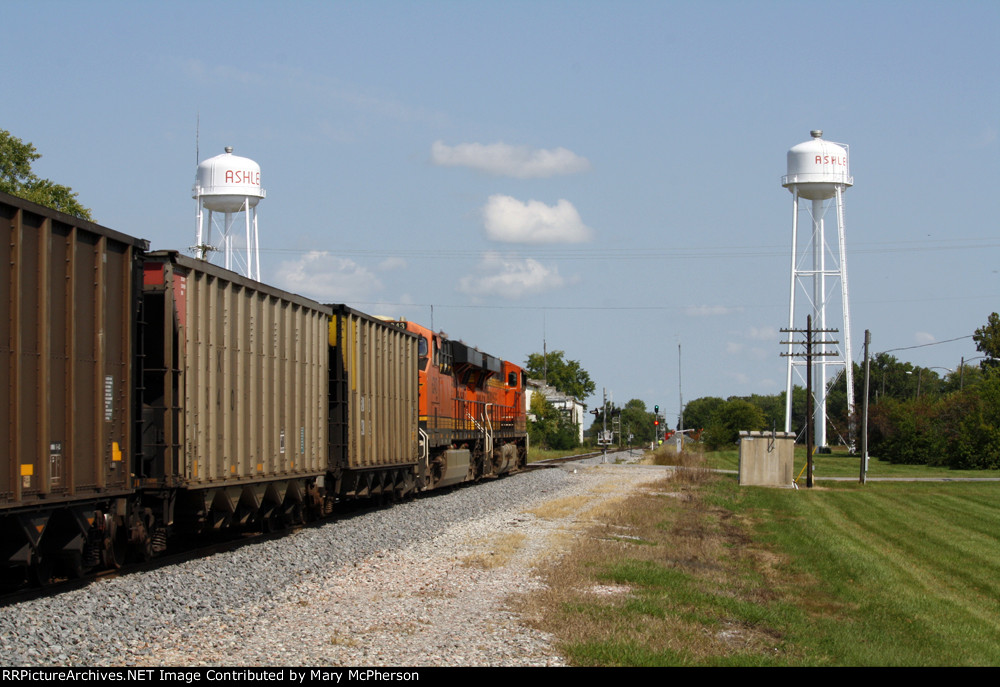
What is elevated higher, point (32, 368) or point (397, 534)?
point (32, 368)

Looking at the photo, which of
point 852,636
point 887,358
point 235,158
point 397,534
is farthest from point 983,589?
point 887,358

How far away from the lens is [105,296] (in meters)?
11.7

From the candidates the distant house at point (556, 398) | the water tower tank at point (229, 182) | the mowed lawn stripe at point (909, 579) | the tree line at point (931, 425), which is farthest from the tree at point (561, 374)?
the mowed lawn stripe at point (909, 579)

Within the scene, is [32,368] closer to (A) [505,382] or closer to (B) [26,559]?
(B) [26,559]

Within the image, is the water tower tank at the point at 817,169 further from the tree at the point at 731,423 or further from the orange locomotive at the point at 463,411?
the orange locomotive at the point at 463,411

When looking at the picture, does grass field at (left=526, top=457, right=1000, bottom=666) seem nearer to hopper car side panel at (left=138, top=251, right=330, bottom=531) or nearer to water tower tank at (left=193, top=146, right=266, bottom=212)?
hopper car side panel at (left=138, top=251, right=330, bottom=531)

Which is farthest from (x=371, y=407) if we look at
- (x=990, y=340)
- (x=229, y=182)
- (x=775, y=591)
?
(x=990, y=340)

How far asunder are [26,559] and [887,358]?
509 ft

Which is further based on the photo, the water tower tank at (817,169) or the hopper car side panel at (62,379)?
the water tower tank at (817,169)

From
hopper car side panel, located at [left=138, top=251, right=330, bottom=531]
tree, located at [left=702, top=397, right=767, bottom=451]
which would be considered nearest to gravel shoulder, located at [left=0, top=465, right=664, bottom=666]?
hopper car side panel, located at [left=138, top=251, right=330, bottom=531]

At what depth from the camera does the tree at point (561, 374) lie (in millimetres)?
148875

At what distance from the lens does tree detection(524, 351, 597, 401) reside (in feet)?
488

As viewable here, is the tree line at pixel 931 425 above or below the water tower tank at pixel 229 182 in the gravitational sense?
below

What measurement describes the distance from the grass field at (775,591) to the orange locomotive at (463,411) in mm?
5522
